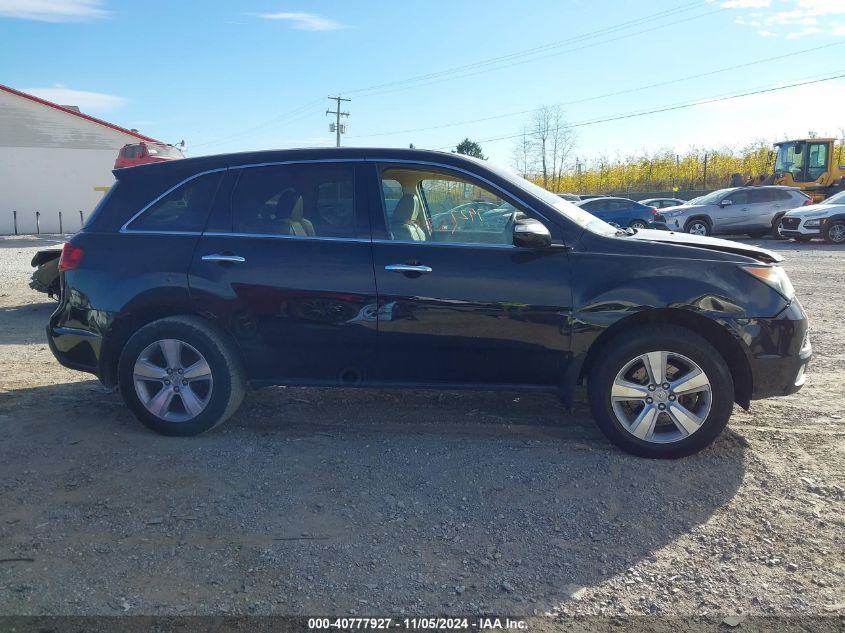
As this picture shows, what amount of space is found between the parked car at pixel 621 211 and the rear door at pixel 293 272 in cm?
1879

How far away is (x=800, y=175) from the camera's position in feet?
92.8

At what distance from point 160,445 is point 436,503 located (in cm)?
193

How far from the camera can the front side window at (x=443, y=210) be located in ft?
14.6

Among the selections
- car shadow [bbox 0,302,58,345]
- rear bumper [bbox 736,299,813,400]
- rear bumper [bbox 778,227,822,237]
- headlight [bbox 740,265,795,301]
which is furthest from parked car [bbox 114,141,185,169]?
rear bumper [bbox 736,299,813,400]

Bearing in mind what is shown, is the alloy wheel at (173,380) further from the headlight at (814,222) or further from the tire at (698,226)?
the tire at (698,226)

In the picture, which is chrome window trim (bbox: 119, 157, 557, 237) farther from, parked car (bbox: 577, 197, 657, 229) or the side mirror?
parked car (bbox: 577, 197, 657, 229)

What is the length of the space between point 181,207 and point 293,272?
0.95 m

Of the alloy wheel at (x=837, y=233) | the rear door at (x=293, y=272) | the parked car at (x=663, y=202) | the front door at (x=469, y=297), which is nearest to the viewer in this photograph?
the front door at (x=469, y=297)

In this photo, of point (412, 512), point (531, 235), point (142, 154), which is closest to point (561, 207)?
point (531, 235)

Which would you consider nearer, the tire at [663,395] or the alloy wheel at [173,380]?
the tire at [663,395]

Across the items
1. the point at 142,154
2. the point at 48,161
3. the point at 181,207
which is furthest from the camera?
the point at 48,161

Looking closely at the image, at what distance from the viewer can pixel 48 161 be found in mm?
31547

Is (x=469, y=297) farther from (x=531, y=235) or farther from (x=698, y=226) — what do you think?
(x=698, y=226)

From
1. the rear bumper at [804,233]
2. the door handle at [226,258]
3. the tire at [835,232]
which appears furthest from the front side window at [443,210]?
the tire at [835,232]
